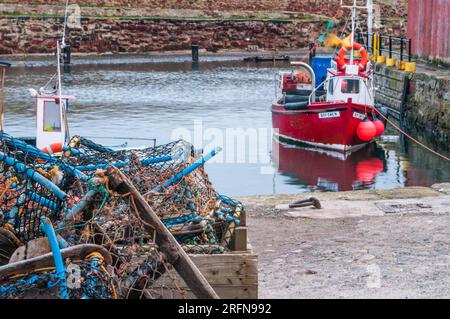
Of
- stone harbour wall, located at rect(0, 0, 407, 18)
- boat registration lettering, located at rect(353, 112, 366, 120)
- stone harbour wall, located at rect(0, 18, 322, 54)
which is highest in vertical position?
stone harbour wall, located at rect(0, 0, 407, 18)

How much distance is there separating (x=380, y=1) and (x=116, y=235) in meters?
57.5

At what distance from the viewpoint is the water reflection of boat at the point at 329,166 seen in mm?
19375

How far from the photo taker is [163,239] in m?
5.41

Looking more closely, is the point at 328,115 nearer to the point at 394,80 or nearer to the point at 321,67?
the point at 321,67

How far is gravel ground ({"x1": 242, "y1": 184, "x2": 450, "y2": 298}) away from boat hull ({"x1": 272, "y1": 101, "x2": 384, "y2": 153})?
1133 centimetres

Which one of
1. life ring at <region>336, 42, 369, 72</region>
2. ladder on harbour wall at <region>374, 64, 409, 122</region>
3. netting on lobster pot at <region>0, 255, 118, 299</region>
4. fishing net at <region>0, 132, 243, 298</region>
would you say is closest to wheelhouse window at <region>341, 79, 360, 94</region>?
life ring at <region>336, 42, 369, 72</region>

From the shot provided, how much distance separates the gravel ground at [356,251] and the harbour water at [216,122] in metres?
2.56

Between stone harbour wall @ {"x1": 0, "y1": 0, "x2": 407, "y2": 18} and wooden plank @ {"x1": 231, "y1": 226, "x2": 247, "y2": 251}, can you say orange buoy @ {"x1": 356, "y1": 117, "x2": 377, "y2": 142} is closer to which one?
wooden plank @ {"x1": 231, "y1": 226, "x2": 247, "y2": 251}

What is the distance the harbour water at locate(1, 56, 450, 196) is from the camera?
64.7 feet

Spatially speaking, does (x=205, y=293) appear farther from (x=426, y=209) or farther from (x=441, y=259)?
(x=426, y=209)

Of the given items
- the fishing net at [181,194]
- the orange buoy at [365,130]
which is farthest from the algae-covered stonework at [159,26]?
the fishing net at [181,194]

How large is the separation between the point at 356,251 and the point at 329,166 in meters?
13.3

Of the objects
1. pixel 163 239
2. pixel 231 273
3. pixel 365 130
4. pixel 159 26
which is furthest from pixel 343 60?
pixel 159 26

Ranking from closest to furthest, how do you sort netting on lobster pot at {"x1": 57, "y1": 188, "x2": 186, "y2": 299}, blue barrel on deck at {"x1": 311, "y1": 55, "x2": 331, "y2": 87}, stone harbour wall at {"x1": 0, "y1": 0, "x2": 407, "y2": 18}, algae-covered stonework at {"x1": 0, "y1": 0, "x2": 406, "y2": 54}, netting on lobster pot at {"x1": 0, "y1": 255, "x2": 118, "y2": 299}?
netting on lobster pot at {"x1": 0, "y1": 255, "x2": 118, "y2": 299} < netting on lobster pot at {"x1": 57, "y1": 188, "x2": 186, "y2": 299} < blue barrel on deck at {"x1": 311, "y1": 55, "x2": 331, "y2": 87} < algae-covered stonework at {"x1": 0, "y1": 0, "x2": 406, "y2": 54} < stone harbour wall at {"x1": 0, "y1": 0, "x2": 407, "y2": 18}
